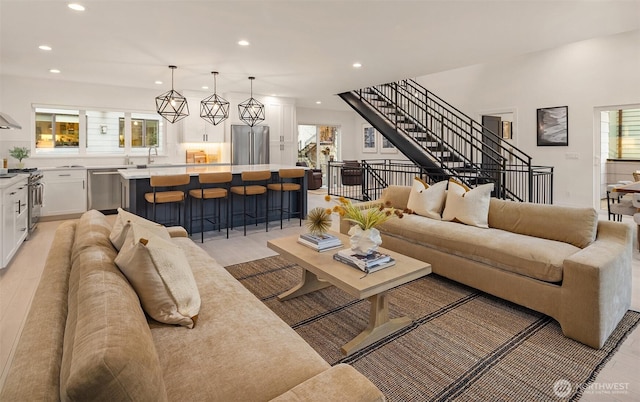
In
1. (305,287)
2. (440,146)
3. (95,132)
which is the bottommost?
(305,287)

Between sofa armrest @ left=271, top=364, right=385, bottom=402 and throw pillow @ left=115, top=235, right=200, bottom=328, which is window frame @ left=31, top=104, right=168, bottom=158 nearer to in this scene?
throw pillow @ left=115, top=235, right=200, bottom=328

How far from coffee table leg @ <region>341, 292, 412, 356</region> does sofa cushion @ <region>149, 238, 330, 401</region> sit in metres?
0.82

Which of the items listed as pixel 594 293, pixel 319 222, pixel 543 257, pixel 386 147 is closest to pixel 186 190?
pixel 319 222

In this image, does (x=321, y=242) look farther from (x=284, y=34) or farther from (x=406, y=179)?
(x=406, y=179)

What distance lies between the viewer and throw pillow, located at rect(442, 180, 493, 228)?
3443 millimetres

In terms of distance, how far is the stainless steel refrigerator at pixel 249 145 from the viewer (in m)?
8.26

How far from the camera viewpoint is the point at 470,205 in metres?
3.50

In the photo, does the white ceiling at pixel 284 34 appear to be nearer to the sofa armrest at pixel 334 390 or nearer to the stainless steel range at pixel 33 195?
the stainless steel range at pixel 33 195

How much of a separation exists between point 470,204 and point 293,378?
2.87m

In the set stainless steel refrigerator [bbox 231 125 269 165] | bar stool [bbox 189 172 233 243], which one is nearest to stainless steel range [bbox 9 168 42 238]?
bar stool [bbox 189 172 233 243]

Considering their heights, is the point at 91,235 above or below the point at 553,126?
below

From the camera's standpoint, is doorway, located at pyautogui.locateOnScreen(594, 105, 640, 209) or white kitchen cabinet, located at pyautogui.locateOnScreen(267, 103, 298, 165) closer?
doorway, located at pyautogui.locateOnScreen(594, 105, 640, 209)

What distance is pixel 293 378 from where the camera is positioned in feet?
3.92

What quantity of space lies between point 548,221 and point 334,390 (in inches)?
110
